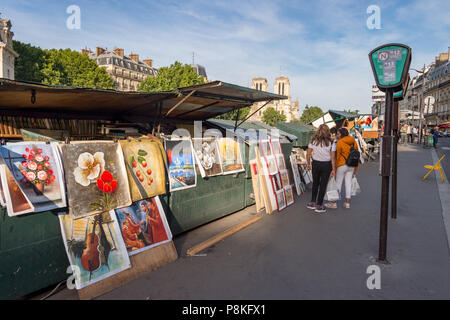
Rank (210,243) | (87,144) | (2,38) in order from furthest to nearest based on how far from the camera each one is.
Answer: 1. (2,38)
2. (210,243)
3. (87,144)

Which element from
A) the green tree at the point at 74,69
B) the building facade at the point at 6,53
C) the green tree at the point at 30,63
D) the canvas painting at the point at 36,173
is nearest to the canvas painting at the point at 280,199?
the canvas painting at the point at 36,173

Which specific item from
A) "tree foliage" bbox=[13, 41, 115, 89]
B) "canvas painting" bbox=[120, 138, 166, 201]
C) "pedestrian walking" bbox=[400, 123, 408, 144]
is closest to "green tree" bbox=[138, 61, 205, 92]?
"tree foliage" bbox=[13, 41, 115, 89]

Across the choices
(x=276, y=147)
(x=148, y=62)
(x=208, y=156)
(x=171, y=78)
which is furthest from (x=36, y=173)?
(x=148, y=62)

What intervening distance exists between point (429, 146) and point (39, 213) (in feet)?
98.1

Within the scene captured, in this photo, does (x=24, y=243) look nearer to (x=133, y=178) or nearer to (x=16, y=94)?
(x=133, y=178)

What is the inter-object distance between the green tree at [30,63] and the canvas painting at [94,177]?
44.0m

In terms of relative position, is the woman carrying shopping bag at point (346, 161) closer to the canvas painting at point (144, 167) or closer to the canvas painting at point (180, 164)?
the canvas painting at point (180, 164)

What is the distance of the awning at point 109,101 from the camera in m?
3.46

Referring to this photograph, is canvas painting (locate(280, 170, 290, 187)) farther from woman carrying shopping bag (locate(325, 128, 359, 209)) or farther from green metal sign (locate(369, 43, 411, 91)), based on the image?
green metal sign (locate(369, 43, 411, 91))

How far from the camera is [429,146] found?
2583 cm

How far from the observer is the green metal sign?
3.80 metres

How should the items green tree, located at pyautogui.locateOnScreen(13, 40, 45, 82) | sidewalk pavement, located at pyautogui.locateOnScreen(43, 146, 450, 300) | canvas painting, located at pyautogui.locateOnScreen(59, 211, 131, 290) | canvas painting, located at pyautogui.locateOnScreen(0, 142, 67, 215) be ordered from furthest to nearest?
green tree, located at pyautogui.locateOnScreen(13, 40, 45, 82) < sidewalk pavement, located at pyautogui.locateOnScreen(43, 146, 450, 300) < canvas painting, located at pyautogui.locateOnScreen(59, 211, 131, 290) < canvas painting, located at pyautogui.locateOnScreen(0, 142, 67, 215)

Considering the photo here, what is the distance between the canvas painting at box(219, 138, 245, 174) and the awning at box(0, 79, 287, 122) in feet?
2.65
